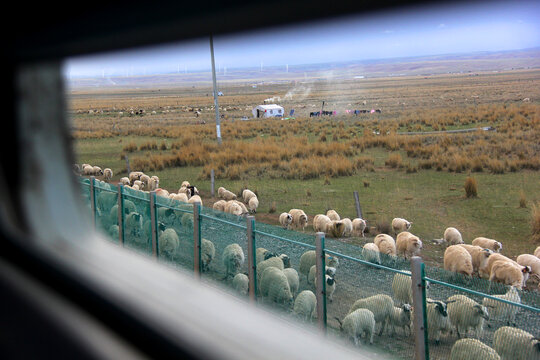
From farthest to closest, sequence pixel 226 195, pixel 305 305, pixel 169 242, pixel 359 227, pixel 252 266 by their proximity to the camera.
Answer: pixel 226 195 < pixel 359 227 < pixel 169 242 < pixel 252 266 < pixel 305 305

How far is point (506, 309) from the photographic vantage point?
5.52 metres

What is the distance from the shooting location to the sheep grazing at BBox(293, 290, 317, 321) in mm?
6941

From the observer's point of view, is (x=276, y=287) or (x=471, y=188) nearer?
(x=276, y=287)

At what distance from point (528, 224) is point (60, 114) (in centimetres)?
1466

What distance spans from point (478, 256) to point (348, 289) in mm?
4209

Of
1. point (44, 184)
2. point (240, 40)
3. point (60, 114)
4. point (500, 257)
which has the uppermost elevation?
point (240, 40)

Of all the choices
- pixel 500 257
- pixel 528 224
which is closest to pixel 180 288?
pixel 500 257

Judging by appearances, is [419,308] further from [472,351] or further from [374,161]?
[374,161]

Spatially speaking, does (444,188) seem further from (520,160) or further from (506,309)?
(506,309)

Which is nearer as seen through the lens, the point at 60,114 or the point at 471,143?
the point at 60,114

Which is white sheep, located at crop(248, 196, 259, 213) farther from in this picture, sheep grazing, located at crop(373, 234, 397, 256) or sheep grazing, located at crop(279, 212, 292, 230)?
sheep grazing, located at crop(373, 234, 397, 256)

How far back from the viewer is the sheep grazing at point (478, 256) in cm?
1002

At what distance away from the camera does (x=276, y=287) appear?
7.31 m

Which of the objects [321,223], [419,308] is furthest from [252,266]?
[321,223]
